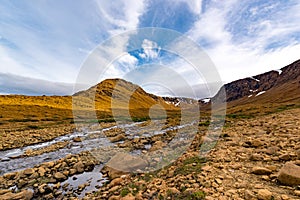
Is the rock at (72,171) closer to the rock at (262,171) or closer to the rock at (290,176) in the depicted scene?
the rock at (262,171)

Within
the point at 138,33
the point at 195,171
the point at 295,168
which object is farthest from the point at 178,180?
the point at 138,33

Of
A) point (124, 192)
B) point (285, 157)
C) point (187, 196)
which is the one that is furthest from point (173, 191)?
point (285, 157)

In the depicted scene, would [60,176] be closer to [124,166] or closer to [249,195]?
[124,166]

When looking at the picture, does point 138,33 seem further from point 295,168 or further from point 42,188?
point 295,168

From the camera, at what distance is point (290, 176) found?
5.70 m

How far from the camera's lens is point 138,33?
16922 millimetres

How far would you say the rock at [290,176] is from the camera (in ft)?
18.4

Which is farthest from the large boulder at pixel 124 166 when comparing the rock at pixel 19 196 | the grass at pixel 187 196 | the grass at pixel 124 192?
the grass at pixel 187 196

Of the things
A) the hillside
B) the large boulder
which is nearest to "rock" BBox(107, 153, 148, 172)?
the large boulder

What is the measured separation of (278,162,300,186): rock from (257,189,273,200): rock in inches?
37.1

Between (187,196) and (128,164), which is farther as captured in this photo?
(128,164)

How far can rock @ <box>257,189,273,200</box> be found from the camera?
5086mm

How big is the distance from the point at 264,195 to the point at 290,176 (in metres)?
1.29

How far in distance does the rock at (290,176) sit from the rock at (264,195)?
94cm
